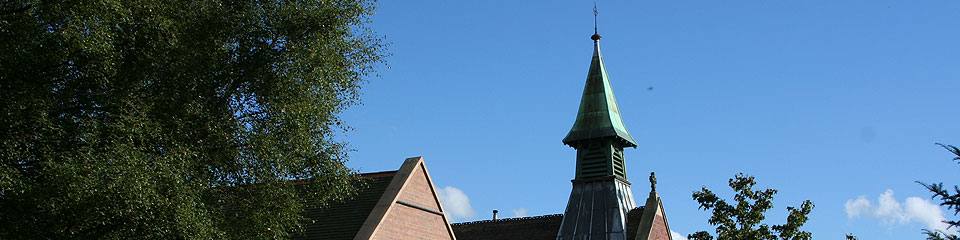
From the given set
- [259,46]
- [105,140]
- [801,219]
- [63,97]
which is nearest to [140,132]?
[105,140]

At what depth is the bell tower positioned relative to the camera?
3900cm

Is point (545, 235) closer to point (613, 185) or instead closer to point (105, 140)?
point (613, 185)

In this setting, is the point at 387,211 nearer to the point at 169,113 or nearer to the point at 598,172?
the point at 169,113

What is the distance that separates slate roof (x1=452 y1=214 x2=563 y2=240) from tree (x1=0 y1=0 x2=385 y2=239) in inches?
790

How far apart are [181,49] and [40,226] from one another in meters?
3.98

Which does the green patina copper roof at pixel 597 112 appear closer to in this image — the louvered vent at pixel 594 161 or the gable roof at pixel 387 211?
the louvered vent at pixel 594 161

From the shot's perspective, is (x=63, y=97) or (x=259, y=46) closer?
(x=63, y=97)

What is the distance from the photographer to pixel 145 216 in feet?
51.1

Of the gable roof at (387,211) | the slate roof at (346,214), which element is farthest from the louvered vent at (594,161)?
the slate roof at (346,214)

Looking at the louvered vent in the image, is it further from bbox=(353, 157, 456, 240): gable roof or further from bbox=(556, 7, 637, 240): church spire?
bbox=(353, 157, 456, 240): gable roof

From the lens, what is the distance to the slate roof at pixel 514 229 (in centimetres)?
3947

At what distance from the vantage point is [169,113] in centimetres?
1705

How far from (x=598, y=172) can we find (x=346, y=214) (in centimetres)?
1948

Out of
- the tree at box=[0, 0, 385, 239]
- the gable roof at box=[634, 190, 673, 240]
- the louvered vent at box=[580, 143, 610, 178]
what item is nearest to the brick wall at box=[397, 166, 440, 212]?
the tree at box=[0, 0, 385, 239]
